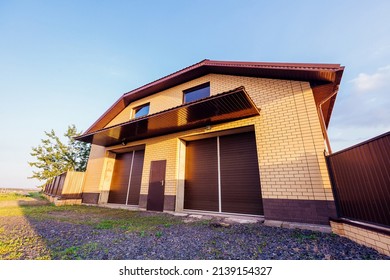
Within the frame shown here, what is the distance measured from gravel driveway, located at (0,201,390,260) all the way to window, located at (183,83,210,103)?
5367mm

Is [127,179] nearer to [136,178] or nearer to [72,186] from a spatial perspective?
[136,178]

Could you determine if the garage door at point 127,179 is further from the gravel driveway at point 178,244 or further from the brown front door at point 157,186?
the gravel driveway at point 178,244

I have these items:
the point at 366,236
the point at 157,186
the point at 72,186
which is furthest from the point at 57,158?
the point at 366,236

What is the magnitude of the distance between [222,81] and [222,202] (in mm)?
4824

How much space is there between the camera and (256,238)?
2861mm

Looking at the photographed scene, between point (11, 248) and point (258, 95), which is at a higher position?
point (258, 95)

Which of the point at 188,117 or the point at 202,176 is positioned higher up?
the point at 188,117

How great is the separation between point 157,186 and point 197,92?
15.2 feet

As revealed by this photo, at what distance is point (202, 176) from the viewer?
6047 millimetres

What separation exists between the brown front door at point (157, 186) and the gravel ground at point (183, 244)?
2643 mm

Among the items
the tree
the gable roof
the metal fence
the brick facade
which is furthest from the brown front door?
the tree

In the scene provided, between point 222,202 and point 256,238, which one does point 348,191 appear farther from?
point 222,202

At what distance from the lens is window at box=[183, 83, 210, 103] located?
6.89m
